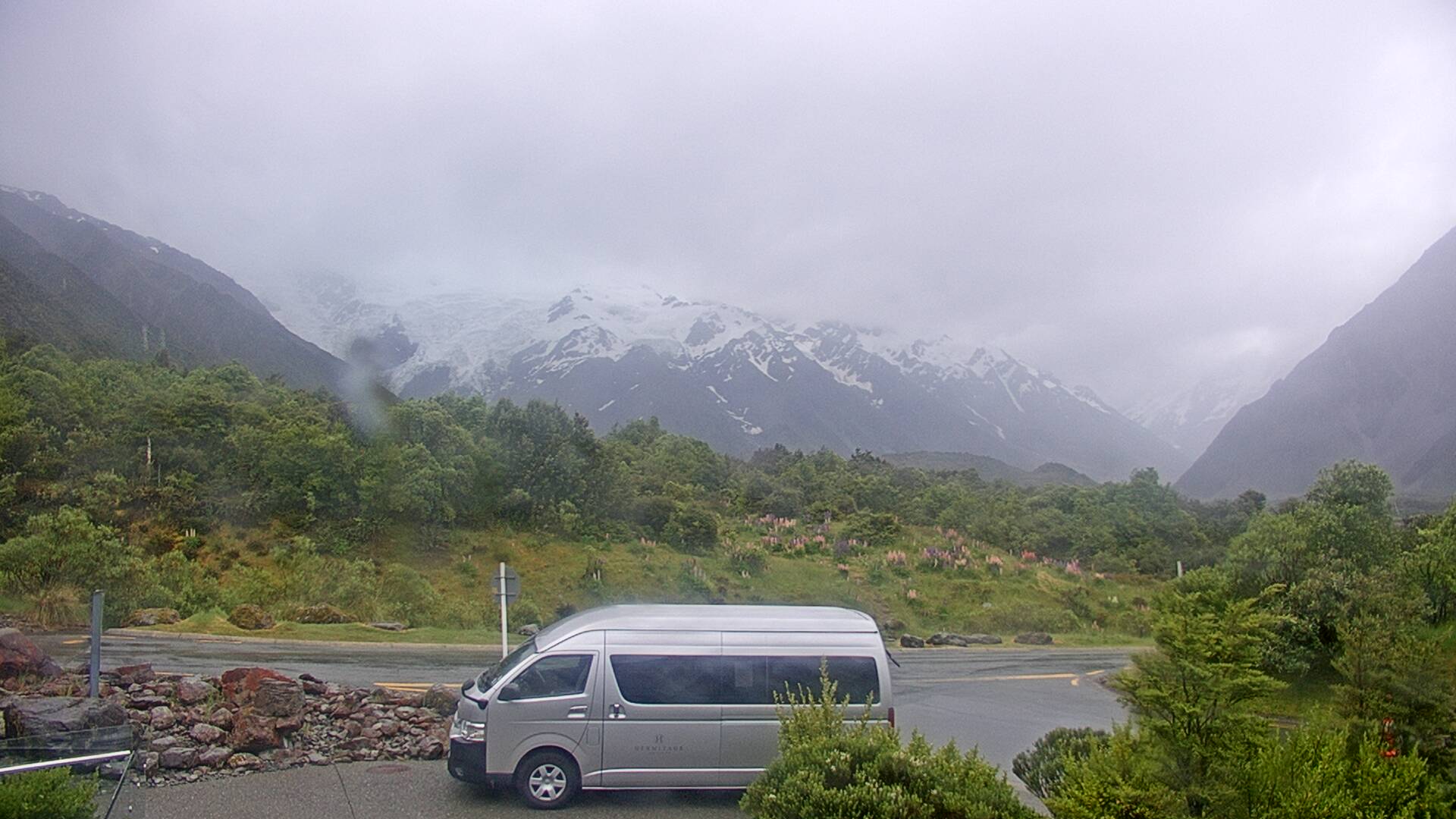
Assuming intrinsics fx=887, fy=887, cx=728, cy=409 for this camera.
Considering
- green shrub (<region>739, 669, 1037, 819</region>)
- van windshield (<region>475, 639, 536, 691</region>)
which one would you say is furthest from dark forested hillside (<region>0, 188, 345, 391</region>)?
green shrub (<region>739, 669, 1037, 819</region>)

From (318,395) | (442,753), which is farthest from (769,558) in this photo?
(442,753)

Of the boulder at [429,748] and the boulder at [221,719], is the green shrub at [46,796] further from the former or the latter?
the boulder at [429,748]

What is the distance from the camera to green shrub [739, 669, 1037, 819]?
517 cm

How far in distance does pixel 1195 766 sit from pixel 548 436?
38696mm

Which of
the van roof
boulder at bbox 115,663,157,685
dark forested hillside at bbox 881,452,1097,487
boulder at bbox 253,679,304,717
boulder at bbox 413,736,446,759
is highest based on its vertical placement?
dark forested hillside at bbox 881,452,1097,487

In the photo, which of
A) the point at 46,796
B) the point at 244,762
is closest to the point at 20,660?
the point at 244,762

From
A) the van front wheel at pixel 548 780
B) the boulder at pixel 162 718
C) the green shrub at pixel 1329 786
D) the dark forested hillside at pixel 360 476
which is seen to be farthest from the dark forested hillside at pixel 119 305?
the green shrub at pixel 1329 786

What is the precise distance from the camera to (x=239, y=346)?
165 ft

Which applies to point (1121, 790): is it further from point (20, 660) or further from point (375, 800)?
point (20, 660)

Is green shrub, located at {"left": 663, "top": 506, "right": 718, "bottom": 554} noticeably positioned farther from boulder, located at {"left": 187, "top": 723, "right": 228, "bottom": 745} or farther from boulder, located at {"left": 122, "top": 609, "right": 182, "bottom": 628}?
boulder, located at {"left": 187, "top": 723, "right": 228, "bottom": 745}

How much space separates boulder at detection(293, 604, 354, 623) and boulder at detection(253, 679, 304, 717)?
489 inches

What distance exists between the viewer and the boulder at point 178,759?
864 centimetres

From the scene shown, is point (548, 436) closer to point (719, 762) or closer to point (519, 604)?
point (519, 604)

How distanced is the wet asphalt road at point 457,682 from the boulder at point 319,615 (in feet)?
11.0
